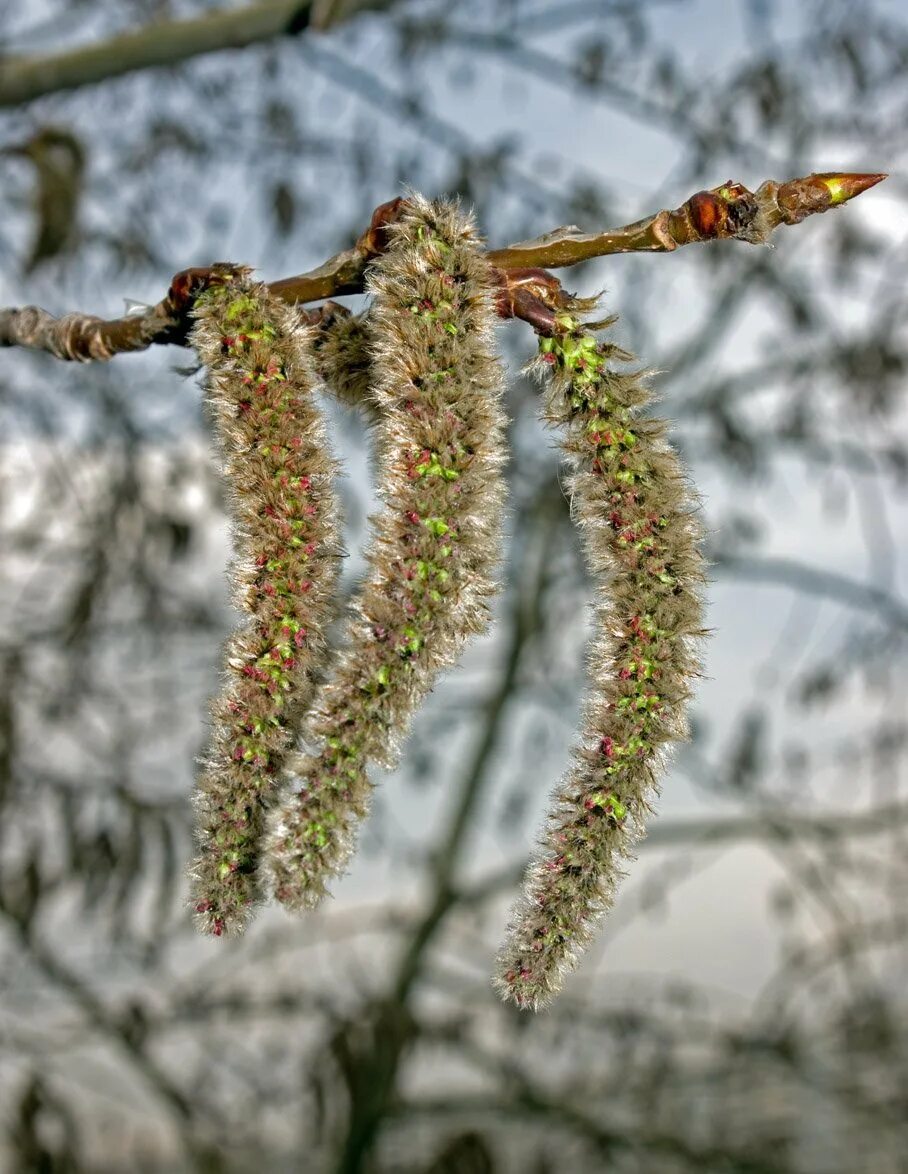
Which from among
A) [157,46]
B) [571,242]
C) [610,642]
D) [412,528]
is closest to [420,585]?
[412,528]

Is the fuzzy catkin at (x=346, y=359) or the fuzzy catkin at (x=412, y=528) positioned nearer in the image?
the fuzzy catkin at (x=412, y=528)

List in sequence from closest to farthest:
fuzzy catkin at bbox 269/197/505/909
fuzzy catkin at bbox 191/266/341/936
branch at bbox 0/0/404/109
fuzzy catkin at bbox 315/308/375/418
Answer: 1. fuzzy catkin at bbox 269/197/505/909
2. fuzzy catkin at bbox 191/266/341/936
3. fuzzy catkin at bbox 315/308/375/418
4. branch at bbox 0/0/404/109

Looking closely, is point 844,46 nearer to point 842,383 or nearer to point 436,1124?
point 842,383

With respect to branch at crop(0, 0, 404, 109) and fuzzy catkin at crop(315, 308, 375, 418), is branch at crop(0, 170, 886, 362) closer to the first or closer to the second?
fuzzy catkin at crop(315, 308, 375, 418)

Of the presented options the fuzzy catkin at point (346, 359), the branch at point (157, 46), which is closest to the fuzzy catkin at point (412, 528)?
the fuzzy catkin at point (346, 359)

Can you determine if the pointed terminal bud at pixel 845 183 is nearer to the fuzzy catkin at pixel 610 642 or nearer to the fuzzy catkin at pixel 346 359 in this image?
the fuzzy catkin at pixel 610 642

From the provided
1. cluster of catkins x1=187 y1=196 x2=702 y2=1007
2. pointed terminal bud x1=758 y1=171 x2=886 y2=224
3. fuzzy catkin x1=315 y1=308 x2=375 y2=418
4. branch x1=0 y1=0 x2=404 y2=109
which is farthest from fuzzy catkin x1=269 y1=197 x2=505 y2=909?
branch x1=0 y1=0 x2=404 y2=109

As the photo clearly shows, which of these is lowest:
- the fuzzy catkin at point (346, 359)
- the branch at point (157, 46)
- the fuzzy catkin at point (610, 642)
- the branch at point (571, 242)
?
the fuzzy catkin at point (610, 642)

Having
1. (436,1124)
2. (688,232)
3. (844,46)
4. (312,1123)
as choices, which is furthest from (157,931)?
(844,46)
